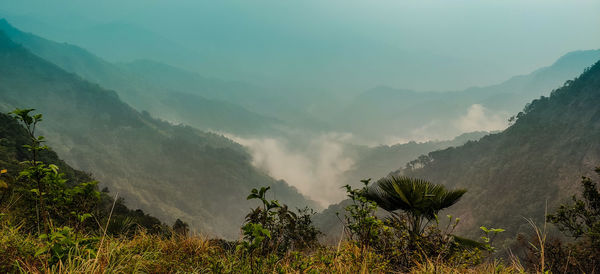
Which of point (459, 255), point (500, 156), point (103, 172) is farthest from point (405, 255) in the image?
point (103, 172)

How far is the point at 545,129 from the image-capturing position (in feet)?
299

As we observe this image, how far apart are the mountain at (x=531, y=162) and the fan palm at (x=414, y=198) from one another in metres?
66.3

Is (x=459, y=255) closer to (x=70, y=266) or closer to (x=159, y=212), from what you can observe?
(x=70, y=266)

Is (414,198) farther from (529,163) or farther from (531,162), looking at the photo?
(531,162)

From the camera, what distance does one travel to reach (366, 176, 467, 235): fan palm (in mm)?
5475

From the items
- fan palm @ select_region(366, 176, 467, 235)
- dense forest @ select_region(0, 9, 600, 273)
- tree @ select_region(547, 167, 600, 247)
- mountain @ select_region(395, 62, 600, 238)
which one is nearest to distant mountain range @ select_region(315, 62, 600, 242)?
mountain @ select_region(395, 62, 600, 238)

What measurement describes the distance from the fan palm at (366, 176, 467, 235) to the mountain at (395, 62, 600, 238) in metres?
66.3

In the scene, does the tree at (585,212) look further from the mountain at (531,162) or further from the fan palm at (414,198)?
the mountain at (531,162)

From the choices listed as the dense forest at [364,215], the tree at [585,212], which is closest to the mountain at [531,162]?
the dense forest at [364,215]

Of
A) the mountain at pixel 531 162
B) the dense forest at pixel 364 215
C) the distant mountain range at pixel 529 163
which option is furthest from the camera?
the mountain at pixel 531 162

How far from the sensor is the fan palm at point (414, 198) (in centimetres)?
547

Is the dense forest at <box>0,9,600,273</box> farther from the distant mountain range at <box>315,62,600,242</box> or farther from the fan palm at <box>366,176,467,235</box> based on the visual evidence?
the distant mountain range at <box>315,62,600,242</box>

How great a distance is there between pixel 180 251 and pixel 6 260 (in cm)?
275

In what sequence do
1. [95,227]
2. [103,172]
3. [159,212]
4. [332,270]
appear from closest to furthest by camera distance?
[332,270]
[95,227]
[159,212]
[103,172]
